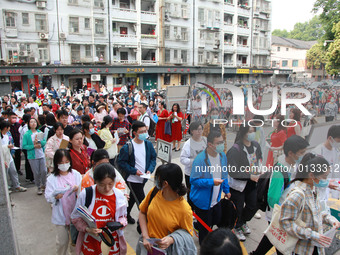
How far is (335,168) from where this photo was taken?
319 centimetres

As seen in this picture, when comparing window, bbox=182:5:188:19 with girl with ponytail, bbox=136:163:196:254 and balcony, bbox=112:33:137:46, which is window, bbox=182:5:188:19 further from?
girl with ponytail, bbox=136:163:196:254

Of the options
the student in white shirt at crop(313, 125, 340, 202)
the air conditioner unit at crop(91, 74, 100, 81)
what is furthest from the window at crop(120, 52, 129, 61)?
the student in white shirt at crop(313, 125, 340, 202)

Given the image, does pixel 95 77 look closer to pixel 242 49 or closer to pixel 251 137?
pixel 242 49

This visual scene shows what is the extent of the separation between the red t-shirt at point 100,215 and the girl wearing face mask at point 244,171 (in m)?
1.58

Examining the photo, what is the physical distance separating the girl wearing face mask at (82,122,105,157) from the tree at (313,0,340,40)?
25.3 m

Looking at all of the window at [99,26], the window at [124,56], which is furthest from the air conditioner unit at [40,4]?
the window at [124,56]

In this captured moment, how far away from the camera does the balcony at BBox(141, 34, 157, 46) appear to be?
28.4 metres

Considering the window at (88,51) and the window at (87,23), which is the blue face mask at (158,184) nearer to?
the window at (88,51)

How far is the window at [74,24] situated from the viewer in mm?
24303

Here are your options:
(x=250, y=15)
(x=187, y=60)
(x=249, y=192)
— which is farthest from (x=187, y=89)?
(x=250, y=15)

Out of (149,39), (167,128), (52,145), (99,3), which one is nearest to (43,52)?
(99,3)

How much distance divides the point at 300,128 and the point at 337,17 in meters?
26.0

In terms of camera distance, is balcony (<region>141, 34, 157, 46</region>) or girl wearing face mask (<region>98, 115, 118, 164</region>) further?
balcony (<region>141, 34, 157, 46</region>)

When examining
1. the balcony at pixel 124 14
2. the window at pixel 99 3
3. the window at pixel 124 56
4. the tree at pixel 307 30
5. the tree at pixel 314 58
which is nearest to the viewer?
the window at pixel 99 3
